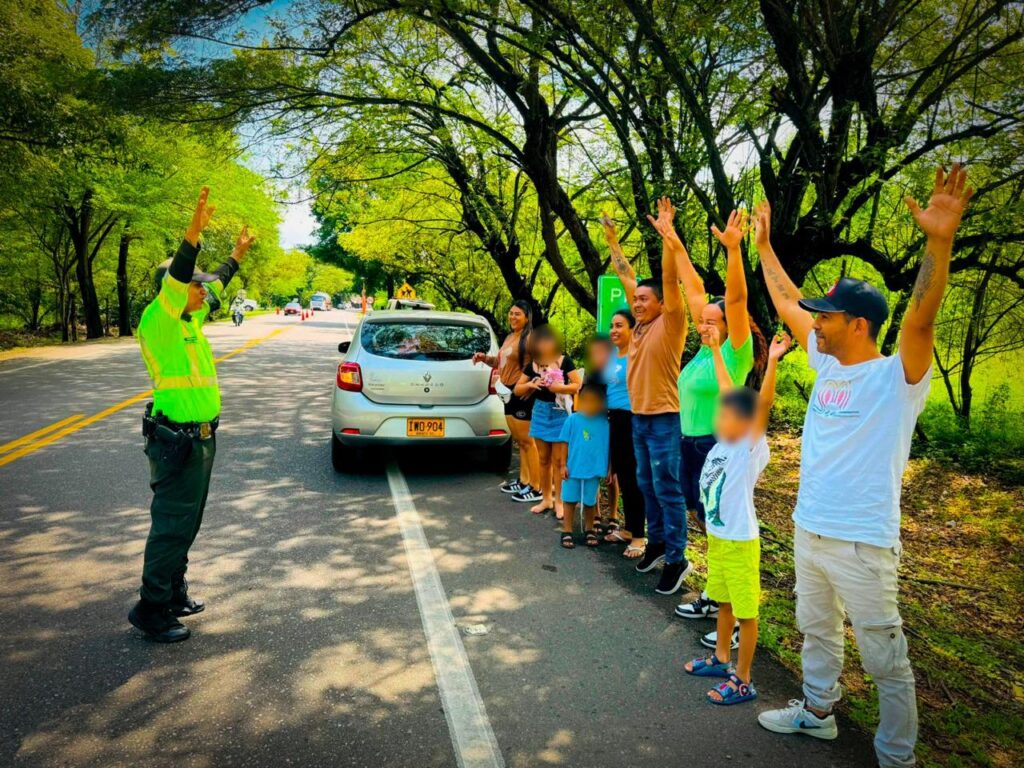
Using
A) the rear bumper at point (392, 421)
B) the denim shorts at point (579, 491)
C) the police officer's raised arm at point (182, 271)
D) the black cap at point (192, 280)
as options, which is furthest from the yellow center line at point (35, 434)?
the denim shorts at point (579, 491)

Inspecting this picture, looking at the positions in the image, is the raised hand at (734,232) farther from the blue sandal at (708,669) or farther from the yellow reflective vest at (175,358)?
the yellow reflective vest at (175,358)

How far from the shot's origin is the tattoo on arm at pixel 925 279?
2415 mm

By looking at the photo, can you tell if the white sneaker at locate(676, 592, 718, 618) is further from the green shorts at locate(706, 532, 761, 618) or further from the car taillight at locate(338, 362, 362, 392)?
the car taillight at locate(338, 362, 362, 392)

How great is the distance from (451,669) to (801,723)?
163cm

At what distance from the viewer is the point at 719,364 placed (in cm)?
354

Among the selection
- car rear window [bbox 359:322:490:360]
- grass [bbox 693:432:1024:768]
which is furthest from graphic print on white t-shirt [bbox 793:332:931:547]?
car rear window [bbox 359:322:490:360]

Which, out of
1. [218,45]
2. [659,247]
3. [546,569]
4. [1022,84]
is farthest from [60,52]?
[1022,84]

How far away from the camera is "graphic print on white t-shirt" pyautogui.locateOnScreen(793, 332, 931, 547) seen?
8.54 ft

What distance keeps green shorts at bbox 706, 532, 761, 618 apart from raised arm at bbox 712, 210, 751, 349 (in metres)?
1.10

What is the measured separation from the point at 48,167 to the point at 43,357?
5.60m

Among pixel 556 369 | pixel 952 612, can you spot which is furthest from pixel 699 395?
pixel 952 612

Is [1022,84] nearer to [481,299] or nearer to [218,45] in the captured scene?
[218,45]

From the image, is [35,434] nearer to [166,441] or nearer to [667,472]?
[166,441]

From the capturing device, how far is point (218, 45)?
7406 millimetres
